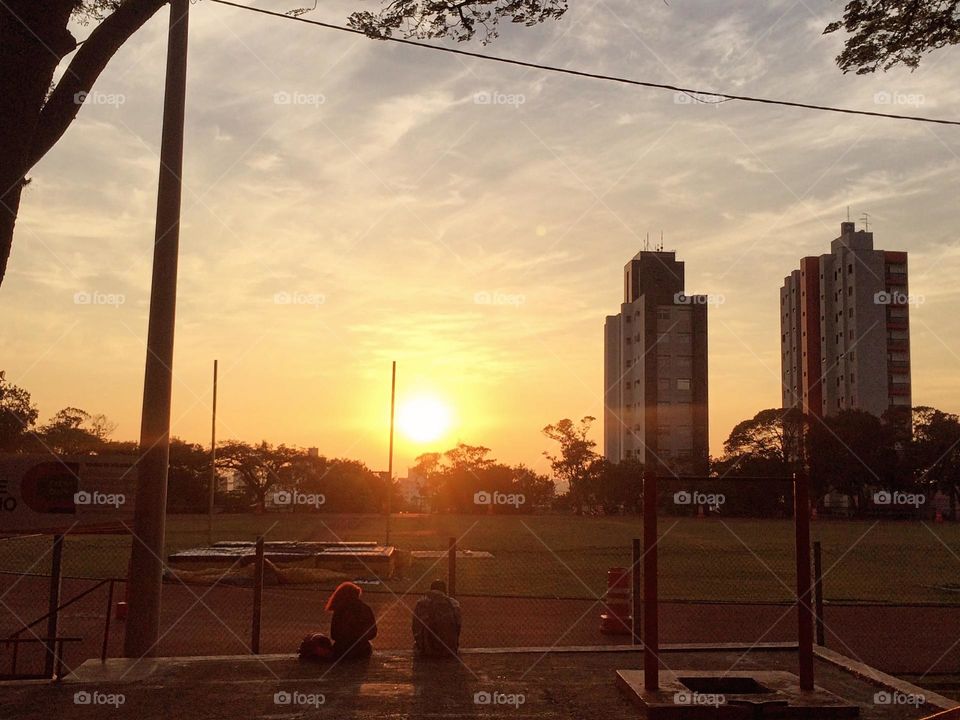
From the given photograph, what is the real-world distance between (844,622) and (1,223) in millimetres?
13971

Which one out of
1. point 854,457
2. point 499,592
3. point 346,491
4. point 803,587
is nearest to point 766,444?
point 854,457

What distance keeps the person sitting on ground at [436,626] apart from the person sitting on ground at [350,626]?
1.84 feet

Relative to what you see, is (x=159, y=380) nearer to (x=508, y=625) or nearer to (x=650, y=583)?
(x=650, y=583)

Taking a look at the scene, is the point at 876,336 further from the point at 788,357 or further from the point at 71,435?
the point at 71,435

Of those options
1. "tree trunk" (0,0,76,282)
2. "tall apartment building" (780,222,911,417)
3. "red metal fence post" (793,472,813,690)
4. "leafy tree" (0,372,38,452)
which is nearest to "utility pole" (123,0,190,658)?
"tree trunk" (0,0,76,282)

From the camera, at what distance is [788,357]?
121562mm

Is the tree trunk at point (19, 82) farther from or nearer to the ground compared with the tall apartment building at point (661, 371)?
nearer to the ground

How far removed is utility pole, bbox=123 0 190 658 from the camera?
1068cm

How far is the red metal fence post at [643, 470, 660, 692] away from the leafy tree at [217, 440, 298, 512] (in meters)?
86.1

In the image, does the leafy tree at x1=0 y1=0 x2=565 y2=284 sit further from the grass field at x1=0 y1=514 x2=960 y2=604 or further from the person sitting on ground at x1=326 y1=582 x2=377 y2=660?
the grass field at x1=0 y1=514 x2=960 y2=604

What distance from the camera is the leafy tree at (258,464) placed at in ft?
310

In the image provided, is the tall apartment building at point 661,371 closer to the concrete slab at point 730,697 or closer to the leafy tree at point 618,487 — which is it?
the leafy tree at point 618,487

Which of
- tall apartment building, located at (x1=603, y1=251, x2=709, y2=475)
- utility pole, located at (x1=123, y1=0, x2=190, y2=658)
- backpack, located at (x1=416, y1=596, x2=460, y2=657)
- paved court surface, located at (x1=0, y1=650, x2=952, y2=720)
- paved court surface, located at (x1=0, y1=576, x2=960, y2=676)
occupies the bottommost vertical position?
paved court surface, located at (x1=0, y1=576, x2=960, y2=676)

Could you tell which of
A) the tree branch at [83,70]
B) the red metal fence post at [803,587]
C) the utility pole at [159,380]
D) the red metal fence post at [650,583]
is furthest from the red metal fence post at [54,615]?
the red metal fence post at [803,587]
